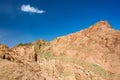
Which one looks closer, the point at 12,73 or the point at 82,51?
the point at 12,73

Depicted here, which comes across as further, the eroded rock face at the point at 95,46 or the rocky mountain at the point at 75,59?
the eroded rock face at the point at 95,46

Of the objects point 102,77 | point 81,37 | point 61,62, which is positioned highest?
point 81,37

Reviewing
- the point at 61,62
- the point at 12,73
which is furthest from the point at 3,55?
the point at 61,62

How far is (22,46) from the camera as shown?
52438mm

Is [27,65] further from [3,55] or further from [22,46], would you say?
[22,46]

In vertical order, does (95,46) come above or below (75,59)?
above

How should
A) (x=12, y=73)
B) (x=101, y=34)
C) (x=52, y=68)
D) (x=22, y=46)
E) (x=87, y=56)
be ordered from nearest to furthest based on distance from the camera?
(x=12, y=73)
(x=52, y=68)
(x=87, y=56)
(x=101, y=34)
(x=22, y=46)

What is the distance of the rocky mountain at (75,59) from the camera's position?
101 feet

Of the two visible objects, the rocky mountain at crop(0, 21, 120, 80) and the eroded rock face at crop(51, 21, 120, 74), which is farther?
the eroded rock face at crop(51, 21, 120, 74)

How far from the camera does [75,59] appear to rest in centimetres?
3803

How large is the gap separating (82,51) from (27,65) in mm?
10261

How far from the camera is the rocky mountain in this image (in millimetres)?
30906

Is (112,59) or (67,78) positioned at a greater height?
(112,59)

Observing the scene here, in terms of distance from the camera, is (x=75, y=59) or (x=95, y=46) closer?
(x=75, y=59)
